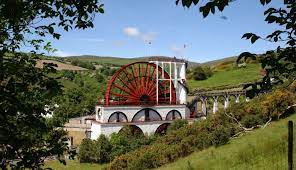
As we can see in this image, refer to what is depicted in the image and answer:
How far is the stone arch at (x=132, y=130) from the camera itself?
4315 cm

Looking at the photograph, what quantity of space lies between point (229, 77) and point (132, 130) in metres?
44.8

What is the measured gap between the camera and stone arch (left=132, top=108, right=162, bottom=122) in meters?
47.3

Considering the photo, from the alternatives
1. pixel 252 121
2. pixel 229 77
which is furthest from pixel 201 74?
pixel 252 121

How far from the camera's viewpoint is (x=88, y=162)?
126 ft

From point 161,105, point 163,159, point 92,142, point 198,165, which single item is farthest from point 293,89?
point 161,105

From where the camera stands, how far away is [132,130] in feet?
152

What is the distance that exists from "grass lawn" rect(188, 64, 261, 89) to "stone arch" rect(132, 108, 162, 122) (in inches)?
1343

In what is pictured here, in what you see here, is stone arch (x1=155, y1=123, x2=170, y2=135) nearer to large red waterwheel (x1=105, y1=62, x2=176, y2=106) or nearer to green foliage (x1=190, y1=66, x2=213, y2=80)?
large red waterwheel (x1=105, y1=62, x2=176, y2=106)

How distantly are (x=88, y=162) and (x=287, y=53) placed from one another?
116 feet

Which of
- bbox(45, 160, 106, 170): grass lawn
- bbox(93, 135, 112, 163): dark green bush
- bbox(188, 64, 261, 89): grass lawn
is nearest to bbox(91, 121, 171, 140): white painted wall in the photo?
bbox(93, 135, 112, 163): dark green bush

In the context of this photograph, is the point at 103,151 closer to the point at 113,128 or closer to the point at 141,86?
the point at 113,128

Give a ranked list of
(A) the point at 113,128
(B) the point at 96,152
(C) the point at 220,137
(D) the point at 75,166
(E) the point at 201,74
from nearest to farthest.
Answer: (C) the point at 220,137 → (D) the point at 75,166 → (B) the point at 96,152 → (A) the point at 113,128 → (E) the point at 201,74

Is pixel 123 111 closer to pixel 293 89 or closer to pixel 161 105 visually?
pixel 161 105

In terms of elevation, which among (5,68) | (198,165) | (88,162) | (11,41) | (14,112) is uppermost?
(11,41)
